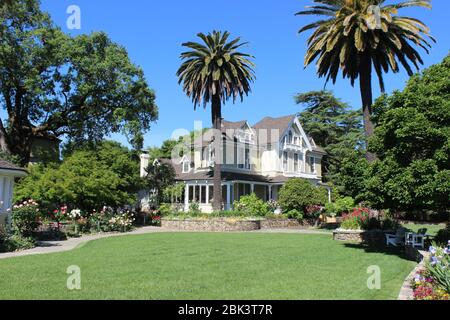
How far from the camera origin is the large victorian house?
124 feet

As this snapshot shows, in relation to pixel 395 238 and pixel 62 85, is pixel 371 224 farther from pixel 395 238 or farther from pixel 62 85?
Result: pixel 62 85

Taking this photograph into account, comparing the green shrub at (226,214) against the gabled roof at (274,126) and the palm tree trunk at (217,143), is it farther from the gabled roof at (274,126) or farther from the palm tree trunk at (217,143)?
the gabled roof at (274,126)

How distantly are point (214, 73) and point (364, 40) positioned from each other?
12482 mm

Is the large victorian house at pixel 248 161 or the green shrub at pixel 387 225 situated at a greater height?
the large victorian house at pixel 248 161

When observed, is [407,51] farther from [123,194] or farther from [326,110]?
[326,110]

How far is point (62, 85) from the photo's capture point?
31125mm

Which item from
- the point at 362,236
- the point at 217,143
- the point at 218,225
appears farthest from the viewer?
the point at 217,143

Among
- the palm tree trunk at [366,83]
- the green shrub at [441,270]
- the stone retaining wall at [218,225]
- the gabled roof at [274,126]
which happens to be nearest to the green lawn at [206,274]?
the green shrub at [441,270]

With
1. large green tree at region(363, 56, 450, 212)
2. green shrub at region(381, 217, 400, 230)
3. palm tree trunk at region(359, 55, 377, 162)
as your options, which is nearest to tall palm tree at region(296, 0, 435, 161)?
palm tree trunk at region(359, 55, 377, 162)

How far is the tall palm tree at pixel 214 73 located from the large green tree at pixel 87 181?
678cm

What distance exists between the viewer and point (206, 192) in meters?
37.3

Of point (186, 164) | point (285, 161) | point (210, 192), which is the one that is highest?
point (285, 161)

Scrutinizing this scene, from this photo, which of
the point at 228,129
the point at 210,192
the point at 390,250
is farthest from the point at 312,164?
the point at 390,250

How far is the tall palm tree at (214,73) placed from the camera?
3222 cm
